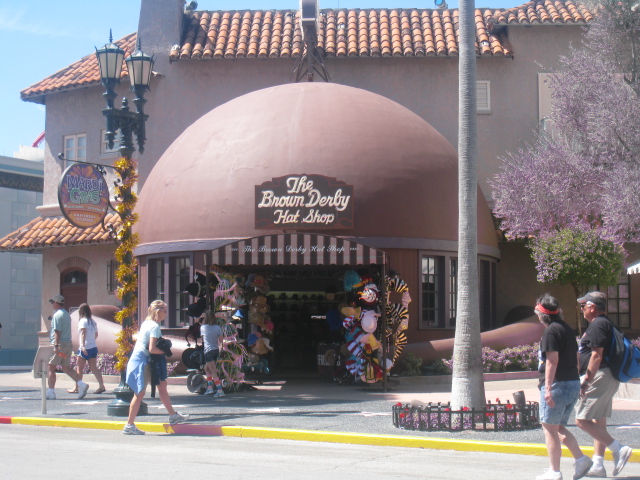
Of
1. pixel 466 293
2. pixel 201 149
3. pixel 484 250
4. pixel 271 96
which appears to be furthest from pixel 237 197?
pixel 466 293

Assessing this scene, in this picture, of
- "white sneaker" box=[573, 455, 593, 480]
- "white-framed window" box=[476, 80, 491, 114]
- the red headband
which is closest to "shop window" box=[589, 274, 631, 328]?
"white-framed window" box=[476, 80, 491, 114]

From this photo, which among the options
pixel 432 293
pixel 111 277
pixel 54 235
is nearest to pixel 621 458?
pixel 432 293

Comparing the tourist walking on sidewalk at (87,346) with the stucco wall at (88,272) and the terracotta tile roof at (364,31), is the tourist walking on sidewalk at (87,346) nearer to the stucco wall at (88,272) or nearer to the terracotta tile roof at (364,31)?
the stucco wall at (88,272)

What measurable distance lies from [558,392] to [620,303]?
15825 millimetres

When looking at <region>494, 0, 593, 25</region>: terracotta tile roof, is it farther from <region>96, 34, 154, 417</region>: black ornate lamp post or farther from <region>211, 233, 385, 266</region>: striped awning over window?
<region>96, 34, 154, 417</region>: black ornate lamp post

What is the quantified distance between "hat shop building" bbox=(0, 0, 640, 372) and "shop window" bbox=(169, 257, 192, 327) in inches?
1.8

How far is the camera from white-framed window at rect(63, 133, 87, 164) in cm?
2508

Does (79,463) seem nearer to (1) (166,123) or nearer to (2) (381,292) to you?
(2) (381,292)

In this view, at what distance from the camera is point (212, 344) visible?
50.6 ft

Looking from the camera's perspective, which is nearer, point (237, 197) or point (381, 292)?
point (381, 292)

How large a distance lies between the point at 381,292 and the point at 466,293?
4.76 metres

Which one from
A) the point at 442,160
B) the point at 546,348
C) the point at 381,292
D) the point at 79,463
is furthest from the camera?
the point at 442,160

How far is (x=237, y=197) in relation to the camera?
59.5 ft

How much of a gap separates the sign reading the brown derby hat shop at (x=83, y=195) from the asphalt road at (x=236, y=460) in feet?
14.4
